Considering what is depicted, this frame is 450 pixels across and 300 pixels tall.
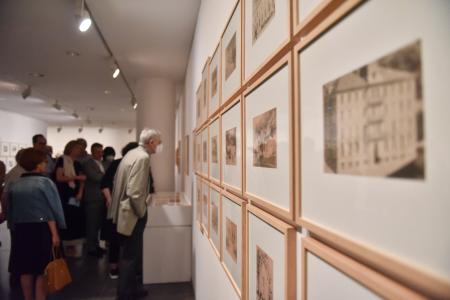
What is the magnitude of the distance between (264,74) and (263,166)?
0.75 feet

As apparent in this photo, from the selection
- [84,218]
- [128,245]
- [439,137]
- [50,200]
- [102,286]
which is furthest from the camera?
[84,218]

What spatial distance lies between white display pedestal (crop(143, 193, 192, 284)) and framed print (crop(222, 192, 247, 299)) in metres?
2.58

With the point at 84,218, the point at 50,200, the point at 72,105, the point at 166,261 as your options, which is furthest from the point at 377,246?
the point at 72,105

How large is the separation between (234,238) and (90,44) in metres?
4.14

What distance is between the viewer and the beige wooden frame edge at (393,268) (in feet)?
0.93

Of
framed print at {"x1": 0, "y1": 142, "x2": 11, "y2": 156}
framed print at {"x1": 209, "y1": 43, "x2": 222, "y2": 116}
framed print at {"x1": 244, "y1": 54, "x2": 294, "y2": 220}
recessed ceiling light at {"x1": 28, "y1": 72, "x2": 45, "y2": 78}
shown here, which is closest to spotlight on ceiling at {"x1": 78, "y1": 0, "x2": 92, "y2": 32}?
framed print at {"x1": 209, "y1": 43, "x2": 222, "y2": 116}

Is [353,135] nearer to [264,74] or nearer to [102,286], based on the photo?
[264,74]

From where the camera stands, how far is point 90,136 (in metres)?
15.5

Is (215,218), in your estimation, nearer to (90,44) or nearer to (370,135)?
(370,135)

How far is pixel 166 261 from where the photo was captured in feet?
12.8

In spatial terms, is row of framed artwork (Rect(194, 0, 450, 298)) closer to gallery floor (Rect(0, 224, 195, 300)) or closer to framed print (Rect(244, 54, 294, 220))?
framed print (Rect(244, 54, 294, 220))

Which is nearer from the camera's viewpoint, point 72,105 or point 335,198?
point 335,198

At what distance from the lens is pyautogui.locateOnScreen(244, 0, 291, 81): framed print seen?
0.65 metres

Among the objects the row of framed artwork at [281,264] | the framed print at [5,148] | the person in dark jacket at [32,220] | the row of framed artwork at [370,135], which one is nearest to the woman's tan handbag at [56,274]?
the person in dark jacket at [32,220]
